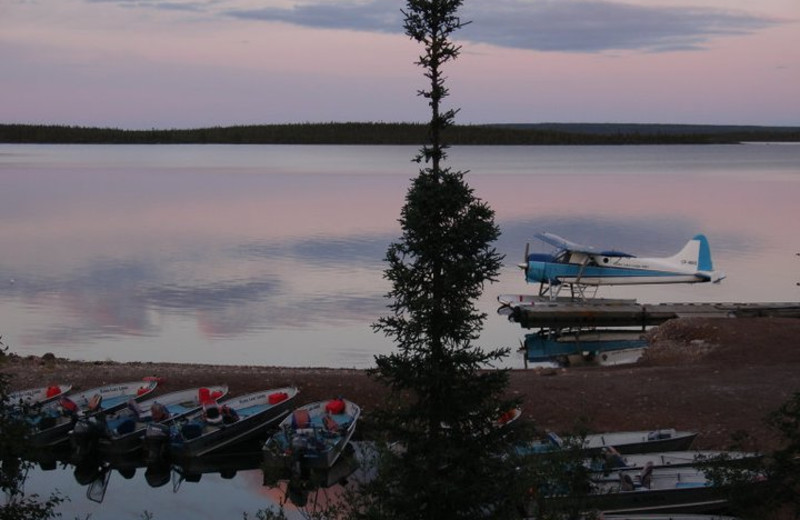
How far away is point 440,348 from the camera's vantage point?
12.6 meters

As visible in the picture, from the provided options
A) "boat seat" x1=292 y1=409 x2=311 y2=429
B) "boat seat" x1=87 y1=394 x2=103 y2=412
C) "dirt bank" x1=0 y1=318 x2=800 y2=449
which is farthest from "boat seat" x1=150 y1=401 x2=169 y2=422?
"boat seat" x1=292 y1=409 x2=311 y2=429

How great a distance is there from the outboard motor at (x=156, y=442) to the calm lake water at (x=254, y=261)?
0.70 m

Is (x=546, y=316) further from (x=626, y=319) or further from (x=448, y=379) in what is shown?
(x=448, y=379)

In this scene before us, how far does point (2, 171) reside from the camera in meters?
160

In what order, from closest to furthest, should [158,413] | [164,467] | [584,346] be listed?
[164,467] → [158,413] → [584,346]

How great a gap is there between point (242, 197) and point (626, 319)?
72348 millimetres

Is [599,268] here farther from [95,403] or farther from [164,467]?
Result: [95,403]

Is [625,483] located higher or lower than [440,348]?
lower

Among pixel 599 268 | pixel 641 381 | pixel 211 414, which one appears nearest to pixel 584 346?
pixel 599 268

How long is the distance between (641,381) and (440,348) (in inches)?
536

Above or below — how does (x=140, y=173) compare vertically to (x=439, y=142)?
below

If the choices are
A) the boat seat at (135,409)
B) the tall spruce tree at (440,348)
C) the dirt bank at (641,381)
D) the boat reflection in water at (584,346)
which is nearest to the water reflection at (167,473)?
the boat seat at (135,409)

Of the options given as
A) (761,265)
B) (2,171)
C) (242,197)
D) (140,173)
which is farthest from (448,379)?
(2,171)

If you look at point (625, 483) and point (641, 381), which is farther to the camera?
point (641, 381)
